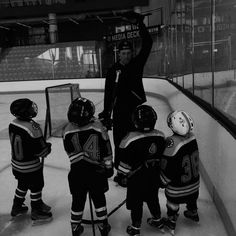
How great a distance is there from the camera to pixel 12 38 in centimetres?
2523

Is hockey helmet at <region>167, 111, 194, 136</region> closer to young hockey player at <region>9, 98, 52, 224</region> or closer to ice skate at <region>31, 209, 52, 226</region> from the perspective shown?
young hockey player at <region>9, 98, 52, 224</region>

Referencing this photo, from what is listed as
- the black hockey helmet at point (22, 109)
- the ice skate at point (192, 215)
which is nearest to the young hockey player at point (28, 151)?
the black hockey helmet at point (22, 109)

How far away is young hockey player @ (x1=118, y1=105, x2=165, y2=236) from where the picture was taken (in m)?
1.96

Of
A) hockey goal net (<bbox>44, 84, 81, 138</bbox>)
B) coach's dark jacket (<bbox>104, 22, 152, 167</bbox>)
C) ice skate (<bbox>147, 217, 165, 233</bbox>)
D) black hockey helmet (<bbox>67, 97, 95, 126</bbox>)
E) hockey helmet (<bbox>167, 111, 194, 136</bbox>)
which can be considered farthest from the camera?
hockey goal net (<bbox>44, 84, 81, 138</bbox>)

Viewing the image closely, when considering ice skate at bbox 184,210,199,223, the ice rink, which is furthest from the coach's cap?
ice skate at bbox 184,210,199,223

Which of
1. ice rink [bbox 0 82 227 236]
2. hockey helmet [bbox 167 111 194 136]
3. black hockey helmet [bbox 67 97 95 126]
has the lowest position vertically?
ice rink [bbox 0 82 227 236]

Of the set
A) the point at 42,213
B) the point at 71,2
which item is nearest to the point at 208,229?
the point at 42,213

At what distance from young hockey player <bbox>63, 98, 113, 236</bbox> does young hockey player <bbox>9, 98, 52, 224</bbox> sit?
1.02ft

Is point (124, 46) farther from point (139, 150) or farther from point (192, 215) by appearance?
point (192, 215)

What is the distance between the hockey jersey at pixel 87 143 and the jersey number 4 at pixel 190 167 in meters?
0.45

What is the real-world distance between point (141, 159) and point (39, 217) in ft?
2.85

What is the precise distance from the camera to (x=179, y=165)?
208 cm

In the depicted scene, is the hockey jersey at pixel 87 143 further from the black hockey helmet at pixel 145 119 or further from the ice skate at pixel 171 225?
the ice skate at pixel 171 225

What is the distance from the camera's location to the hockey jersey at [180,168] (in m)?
2.05
